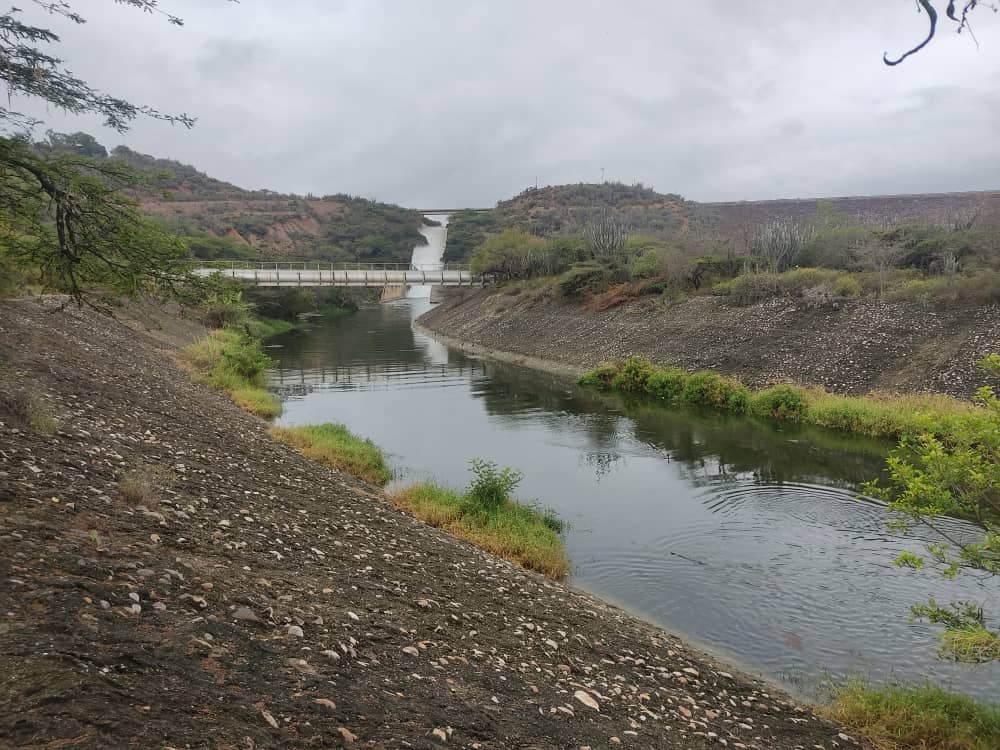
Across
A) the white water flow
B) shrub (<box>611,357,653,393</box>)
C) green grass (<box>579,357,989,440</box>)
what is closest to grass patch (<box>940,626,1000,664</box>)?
green grass (<box>579,357,989,440</box>)

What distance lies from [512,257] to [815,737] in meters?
61.9

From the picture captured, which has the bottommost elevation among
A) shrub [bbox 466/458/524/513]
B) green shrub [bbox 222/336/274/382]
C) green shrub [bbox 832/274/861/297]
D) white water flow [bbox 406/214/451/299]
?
shrub [bbox 466/458/524/513]

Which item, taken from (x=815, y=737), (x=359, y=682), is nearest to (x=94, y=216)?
(x=359, y=682)

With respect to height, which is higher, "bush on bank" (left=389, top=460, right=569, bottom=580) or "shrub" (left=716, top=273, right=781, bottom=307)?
"shrub" (left=716, top=273, right=781, bottom=307)

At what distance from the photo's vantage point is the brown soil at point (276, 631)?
15.3ft

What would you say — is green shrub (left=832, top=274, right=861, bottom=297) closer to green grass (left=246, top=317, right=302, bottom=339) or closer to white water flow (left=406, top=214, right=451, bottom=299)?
green grass (left=246, top=317, right=302, bottom=339)

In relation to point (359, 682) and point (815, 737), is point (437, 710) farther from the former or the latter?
point (815, 737)

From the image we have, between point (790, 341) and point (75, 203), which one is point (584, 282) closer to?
point (790, 341)

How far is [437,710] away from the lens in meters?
5.84

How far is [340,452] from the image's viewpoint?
59.1ft

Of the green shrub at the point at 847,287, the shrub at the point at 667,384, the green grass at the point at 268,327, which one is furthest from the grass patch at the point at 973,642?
the green grass at the point at 268,327

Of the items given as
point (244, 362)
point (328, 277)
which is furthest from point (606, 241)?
point (244, 362)

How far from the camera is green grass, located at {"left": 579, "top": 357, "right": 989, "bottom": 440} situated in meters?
22.4

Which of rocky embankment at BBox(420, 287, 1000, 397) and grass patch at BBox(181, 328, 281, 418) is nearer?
grass patch at BBox(181, 328, 281, 418)
